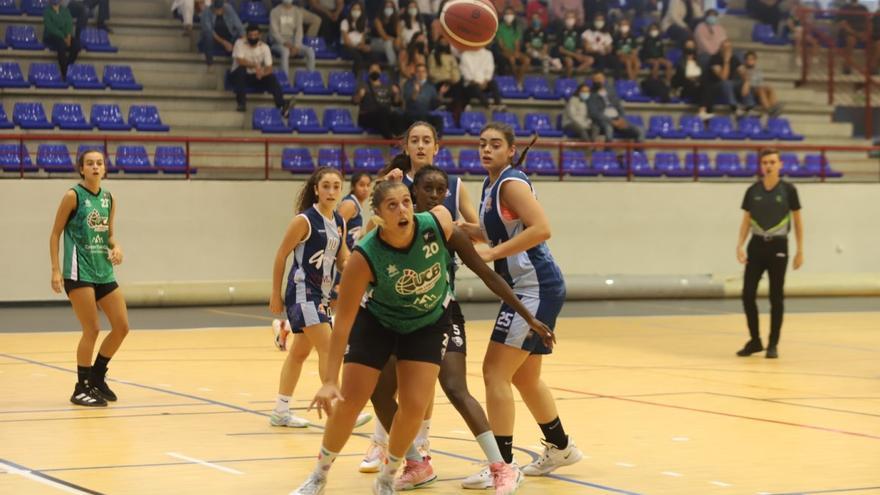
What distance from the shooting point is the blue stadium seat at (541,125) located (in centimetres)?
2527

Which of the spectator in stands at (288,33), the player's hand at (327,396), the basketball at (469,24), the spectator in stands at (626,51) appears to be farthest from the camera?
the spectator in stands at (626,51)

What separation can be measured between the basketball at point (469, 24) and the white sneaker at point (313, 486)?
5.67m

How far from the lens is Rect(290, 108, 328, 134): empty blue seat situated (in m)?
23.8

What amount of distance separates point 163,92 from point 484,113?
5821mm

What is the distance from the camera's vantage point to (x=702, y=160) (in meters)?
25.8

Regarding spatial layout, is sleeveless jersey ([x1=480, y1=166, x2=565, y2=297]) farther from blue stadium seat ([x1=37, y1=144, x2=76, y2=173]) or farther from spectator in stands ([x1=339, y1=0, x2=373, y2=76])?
spectator in stands ([x1=339, y1=0, x2=373, y2=76])

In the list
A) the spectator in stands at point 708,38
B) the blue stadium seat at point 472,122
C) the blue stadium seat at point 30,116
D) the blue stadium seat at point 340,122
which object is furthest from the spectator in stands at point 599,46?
the blue stadium seat at point 30,116

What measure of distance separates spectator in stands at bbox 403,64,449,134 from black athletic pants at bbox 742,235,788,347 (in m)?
8.82

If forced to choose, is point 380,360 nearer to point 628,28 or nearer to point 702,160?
point 702,160

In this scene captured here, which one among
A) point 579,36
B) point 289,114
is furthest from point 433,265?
point 579,36

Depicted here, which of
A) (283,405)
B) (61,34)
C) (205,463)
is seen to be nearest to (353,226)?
(283,405)

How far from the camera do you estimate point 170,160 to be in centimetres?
2170

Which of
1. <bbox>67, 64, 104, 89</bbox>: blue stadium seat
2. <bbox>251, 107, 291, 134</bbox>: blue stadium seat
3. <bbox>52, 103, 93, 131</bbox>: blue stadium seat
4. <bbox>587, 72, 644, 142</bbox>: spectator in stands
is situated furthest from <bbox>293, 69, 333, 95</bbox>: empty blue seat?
<bbox>587, 72, 644, 142</bbox>: spectator in stands

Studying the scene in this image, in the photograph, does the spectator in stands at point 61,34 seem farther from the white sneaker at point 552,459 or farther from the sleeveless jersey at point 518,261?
the white sneaker at point 552,459
